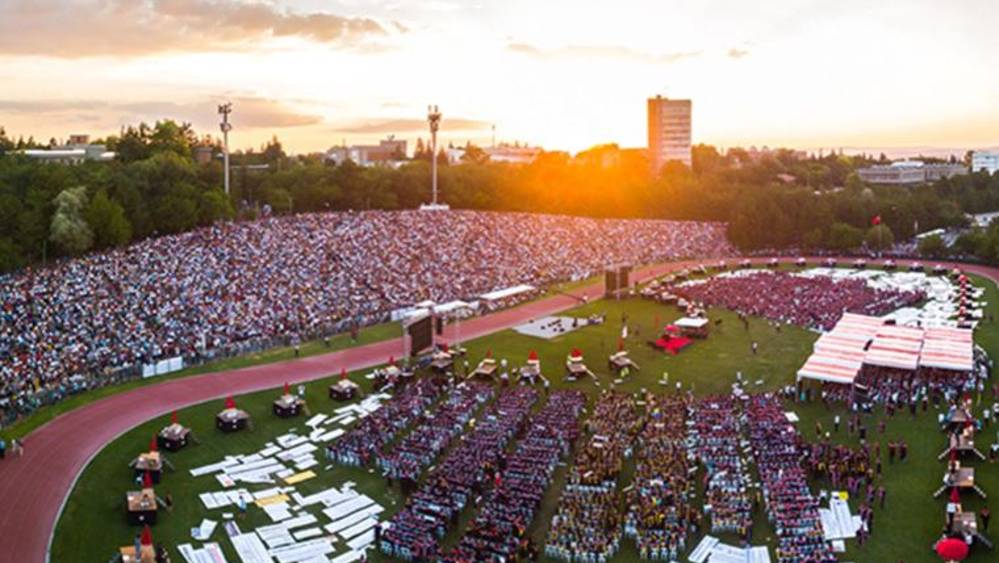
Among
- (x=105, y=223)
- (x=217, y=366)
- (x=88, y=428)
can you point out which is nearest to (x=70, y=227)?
(x=105, y=223)

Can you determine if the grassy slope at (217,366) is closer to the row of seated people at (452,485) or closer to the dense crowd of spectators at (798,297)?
the row of seated people at (452,485)

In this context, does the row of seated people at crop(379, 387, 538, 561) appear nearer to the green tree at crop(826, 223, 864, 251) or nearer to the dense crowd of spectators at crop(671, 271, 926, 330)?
the dense crowd of spectators at crop(671, 271, 926, 330)

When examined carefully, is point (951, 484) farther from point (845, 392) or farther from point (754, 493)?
point (845, 392)

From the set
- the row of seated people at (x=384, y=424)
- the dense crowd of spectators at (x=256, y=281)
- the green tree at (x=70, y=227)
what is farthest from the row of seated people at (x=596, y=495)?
the green tree at (x=70, y=227)

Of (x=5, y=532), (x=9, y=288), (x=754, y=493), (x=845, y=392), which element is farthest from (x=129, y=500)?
(x=845, y=392)

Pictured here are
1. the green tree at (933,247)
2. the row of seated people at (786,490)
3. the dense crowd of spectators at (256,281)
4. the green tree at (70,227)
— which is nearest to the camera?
the row of seated people at (786,490)

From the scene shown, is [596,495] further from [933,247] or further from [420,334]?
[933,247]
